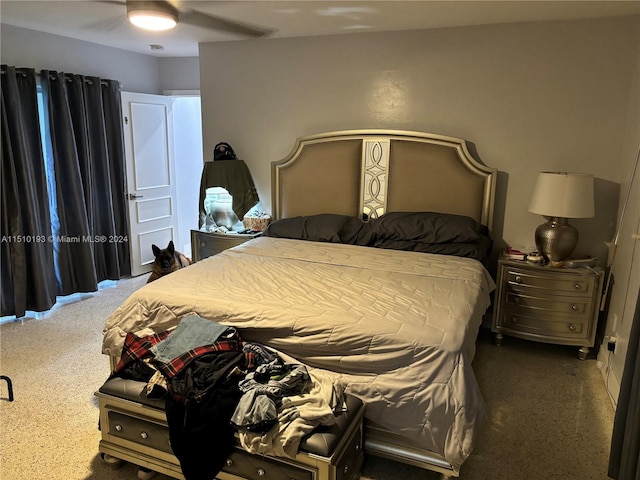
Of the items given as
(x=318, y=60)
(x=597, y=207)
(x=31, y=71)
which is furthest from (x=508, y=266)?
(x=31, y=71)

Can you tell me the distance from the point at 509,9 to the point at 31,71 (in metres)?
3.67

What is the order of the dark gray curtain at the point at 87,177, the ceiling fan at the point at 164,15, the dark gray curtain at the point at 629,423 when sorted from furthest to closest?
the dark gray curtain at the point at 87,177
the ceiling fan at the point at 164,15
the dark gray curtain at the point at 629,423

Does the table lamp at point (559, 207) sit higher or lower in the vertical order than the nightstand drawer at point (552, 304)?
higher

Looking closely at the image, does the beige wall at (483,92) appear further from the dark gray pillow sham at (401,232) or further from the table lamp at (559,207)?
the dark gray pillow sham at (401,232)

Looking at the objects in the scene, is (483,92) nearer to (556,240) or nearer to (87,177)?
(556,240)

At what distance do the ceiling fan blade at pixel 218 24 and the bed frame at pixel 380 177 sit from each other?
961mm

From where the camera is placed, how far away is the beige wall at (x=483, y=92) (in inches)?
130

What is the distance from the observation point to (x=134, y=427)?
208cm

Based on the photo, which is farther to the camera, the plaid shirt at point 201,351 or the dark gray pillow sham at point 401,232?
the dark gray pillow sham at point 401,232

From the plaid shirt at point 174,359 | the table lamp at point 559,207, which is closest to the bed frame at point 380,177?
the table lamp at point 559,207

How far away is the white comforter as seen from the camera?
197 cm

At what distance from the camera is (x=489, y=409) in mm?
2664

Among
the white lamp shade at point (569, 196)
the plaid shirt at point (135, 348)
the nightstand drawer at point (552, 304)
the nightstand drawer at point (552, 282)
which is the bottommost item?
the nightstand drawer at point (552, 304)

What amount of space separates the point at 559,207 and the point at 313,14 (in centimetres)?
214
